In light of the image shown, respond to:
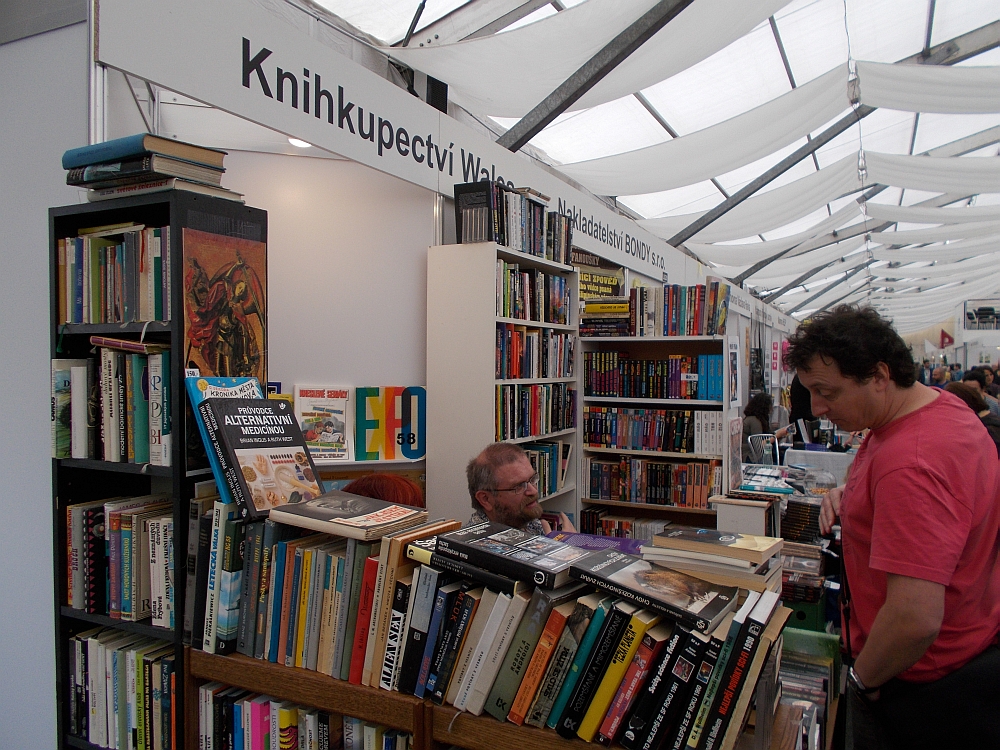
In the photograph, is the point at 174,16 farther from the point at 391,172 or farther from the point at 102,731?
the point at 102,731

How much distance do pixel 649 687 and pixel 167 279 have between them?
1.52 m

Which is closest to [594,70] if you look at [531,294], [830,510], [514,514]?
[531,294]

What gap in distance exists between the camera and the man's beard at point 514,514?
256cm

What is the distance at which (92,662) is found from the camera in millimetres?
1870

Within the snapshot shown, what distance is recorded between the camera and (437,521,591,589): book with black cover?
4.30ft

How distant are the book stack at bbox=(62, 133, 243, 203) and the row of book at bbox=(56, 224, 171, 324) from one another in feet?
0.38

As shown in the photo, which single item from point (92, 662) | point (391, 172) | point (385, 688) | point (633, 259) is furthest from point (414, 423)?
point (633, 259)

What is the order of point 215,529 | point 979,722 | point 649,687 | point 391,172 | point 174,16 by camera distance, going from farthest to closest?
point 391,172
point 174,16
point 215,529
point 979,722
point 649,687

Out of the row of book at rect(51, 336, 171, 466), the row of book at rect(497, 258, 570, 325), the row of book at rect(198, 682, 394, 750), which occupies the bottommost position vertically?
the row of book at rect(198, 682, 394, 750)

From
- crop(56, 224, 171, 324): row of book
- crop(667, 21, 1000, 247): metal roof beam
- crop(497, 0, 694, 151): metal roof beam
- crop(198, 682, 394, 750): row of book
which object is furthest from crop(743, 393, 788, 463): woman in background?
crop(56, 224, 171, 324): row of book

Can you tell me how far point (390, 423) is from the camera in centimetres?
366

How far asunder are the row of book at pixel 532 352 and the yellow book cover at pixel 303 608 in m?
2.06

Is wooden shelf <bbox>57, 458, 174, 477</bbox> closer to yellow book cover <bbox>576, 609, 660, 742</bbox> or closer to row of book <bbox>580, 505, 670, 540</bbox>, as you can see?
yellow book cover <bbox>576, 609, 660, 742</bbox>

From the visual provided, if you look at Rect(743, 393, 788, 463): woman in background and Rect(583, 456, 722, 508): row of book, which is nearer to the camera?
Rect(583, 456, 722, 508): row of book
